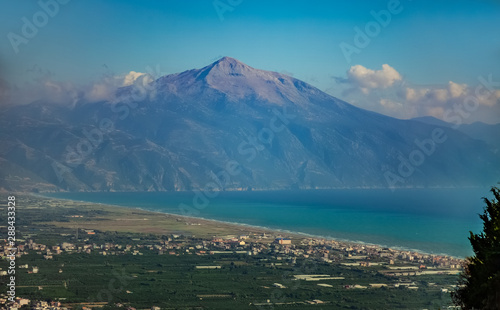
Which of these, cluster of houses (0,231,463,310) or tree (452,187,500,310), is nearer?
tree (452,187,500,310)

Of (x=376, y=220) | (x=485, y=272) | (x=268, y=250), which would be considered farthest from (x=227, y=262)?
(x=376, y=220)

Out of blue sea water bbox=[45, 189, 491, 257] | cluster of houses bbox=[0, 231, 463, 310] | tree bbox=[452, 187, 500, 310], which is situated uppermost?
blue sea water bbox=[45, 189, 491, 257]

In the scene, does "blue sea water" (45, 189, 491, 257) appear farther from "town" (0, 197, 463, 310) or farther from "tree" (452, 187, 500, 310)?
"tree" (452, 187, 500, 310)

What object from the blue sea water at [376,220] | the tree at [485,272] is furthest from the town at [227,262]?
the tree at [485,272]

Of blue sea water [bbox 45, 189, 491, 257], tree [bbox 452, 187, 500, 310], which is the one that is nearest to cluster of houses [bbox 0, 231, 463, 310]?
blue sea water [bbox 45, 189, 491, 257]

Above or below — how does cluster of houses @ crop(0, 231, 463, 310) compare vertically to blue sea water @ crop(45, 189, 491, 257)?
below

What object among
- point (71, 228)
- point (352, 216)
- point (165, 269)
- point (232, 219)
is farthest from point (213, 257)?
point (352, 216)

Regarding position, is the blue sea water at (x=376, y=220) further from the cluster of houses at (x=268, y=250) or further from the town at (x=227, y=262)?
the town at (x=227, y=262)

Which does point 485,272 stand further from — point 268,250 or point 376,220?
point 376,220
